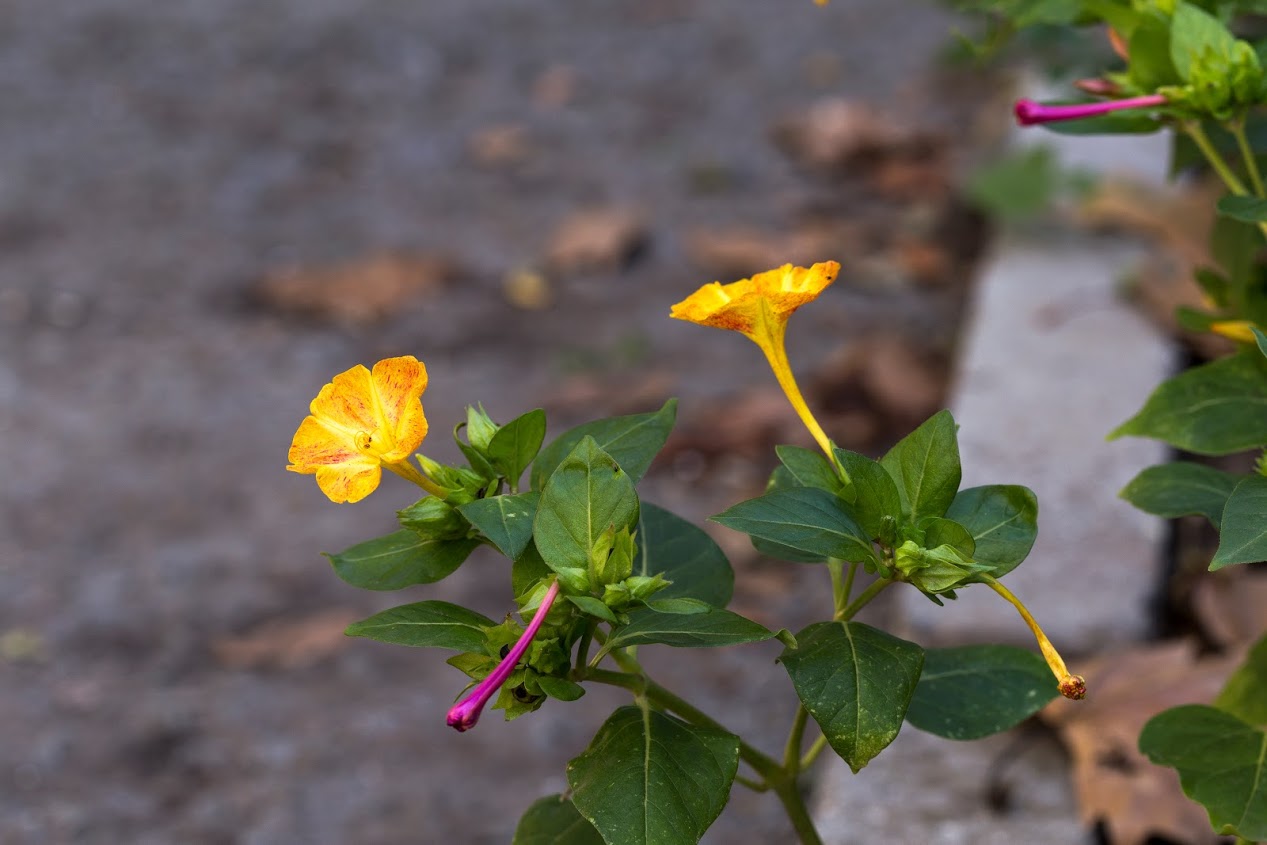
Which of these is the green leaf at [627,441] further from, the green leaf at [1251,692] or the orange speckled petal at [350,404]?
the green leaf at [1251,692]

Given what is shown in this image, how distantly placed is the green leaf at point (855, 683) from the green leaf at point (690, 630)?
5 cm

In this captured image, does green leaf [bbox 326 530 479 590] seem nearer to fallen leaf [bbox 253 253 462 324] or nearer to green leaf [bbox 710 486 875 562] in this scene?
green leaf [bbox 710 486 875 562]

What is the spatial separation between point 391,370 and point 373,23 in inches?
167

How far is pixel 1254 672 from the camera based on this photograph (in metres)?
1.21

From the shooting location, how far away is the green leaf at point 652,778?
825 millimetres

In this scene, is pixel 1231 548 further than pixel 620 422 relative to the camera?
No

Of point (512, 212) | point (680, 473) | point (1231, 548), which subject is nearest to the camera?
point (1231, 548)

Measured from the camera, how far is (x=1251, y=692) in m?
1.20

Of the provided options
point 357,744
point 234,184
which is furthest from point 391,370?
Result: point 234,184

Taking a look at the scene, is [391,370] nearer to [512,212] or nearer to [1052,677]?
[1052,677]

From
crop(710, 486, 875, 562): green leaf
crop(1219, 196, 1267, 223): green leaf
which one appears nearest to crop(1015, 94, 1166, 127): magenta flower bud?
crop(1219, 196, 1267, 223): green leaf

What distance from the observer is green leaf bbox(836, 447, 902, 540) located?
2.83ft

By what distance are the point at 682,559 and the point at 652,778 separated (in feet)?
0.65

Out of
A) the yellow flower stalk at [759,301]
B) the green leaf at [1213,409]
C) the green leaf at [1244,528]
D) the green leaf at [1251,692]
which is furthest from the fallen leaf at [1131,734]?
the yellow flower stalk at [759,301]
